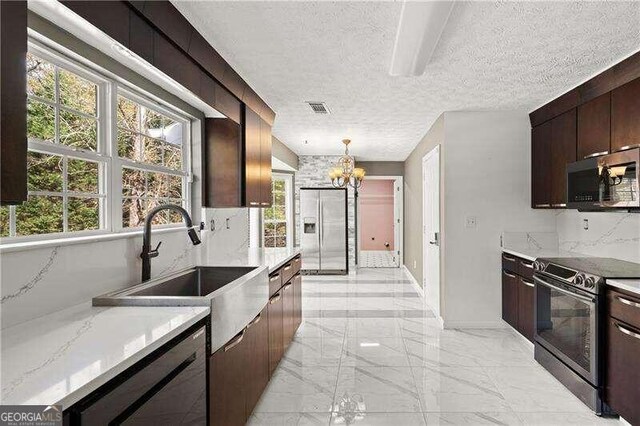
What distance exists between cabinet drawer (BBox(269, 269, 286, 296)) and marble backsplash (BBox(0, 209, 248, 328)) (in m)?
0.68

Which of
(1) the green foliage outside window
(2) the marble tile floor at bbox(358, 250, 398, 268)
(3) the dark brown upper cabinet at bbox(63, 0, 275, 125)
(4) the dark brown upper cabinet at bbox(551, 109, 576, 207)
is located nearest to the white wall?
(4) the dark brown upper cabinet at bbox(551, 109, 576, 207)

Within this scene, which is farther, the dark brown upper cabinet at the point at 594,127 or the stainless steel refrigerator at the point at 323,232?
the stainless steel refrigerator at the point at 323,232

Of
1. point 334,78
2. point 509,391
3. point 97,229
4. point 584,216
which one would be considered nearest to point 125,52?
point 97,229

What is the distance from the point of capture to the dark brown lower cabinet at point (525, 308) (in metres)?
3.46

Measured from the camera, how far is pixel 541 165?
156 inches

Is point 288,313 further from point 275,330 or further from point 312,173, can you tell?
point 312,173

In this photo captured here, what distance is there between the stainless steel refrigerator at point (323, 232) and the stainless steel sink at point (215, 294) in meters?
5.04

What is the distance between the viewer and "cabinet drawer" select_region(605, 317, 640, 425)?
2166 mm

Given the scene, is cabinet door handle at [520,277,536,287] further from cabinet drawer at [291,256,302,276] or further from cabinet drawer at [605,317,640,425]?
cabinet drawer at [291,256,302,276]

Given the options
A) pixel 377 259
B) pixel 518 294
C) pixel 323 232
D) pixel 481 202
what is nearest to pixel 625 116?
pixel 481 202

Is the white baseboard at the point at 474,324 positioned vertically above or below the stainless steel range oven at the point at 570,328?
below

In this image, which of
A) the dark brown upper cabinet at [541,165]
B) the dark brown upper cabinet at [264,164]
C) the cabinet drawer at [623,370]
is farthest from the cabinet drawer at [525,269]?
the dark brown upper cabinet at [264,164]

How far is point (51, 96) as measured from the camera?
1839mm

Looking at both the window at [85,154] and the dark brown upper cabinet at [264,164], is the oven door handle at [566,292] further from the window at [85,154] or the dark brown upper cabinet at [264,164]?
the window at [85,154]
